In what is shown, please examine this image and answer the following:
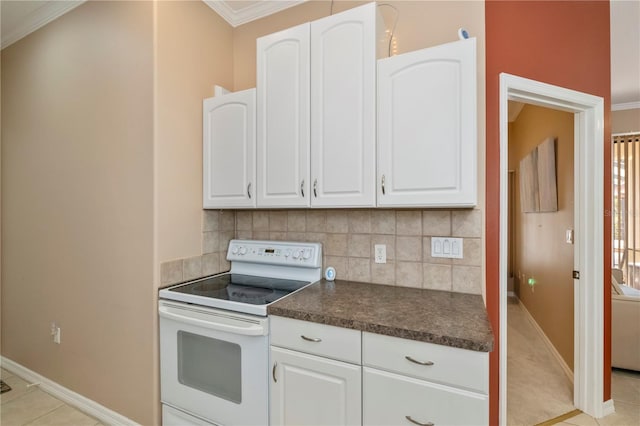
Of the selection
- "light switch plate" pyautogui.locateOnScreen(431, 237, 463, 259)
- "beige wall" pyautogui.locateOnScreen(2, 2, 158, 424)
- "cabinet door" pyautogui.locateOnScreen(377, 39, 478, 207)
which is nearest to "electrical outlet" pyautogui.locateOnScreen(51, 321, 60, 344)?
"beige wall" pyautogui.locateOnScreen(2, 2, 158, 424)

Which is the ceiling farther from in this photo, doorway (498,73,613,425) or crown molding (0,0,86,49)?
doorway (498,73,613,425)

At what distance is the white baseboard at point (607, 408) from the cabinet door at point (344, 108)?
87.6 inches

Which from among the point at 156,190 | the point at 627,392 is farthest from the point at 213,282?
the point at 627,392

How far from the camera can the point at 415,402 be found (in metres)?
1.12

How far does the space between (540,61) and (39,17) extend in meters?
3.50

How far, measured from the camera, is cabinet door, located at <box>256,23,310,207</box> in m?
1.70

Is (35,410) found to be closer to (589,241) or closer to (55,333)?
(55,333)

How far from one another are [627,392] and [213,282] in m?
3.23

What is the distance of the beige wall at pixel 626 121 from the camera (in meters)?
3.94

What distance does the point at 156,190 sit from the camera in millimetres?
1724

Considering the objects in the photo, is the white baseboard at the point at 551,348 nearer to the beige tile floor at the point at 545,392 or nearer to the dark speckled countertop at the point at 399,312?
the beige tile floor at the point at 545,392

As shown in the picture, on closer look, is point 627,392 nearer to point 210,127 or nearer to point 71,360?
point 210,127

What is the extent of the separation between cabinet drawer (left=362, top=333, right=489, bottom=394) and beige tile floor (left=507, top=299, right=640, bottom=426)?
1.41 m

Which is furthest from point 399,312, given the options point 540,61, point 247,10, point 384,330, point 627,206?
point 627,206
